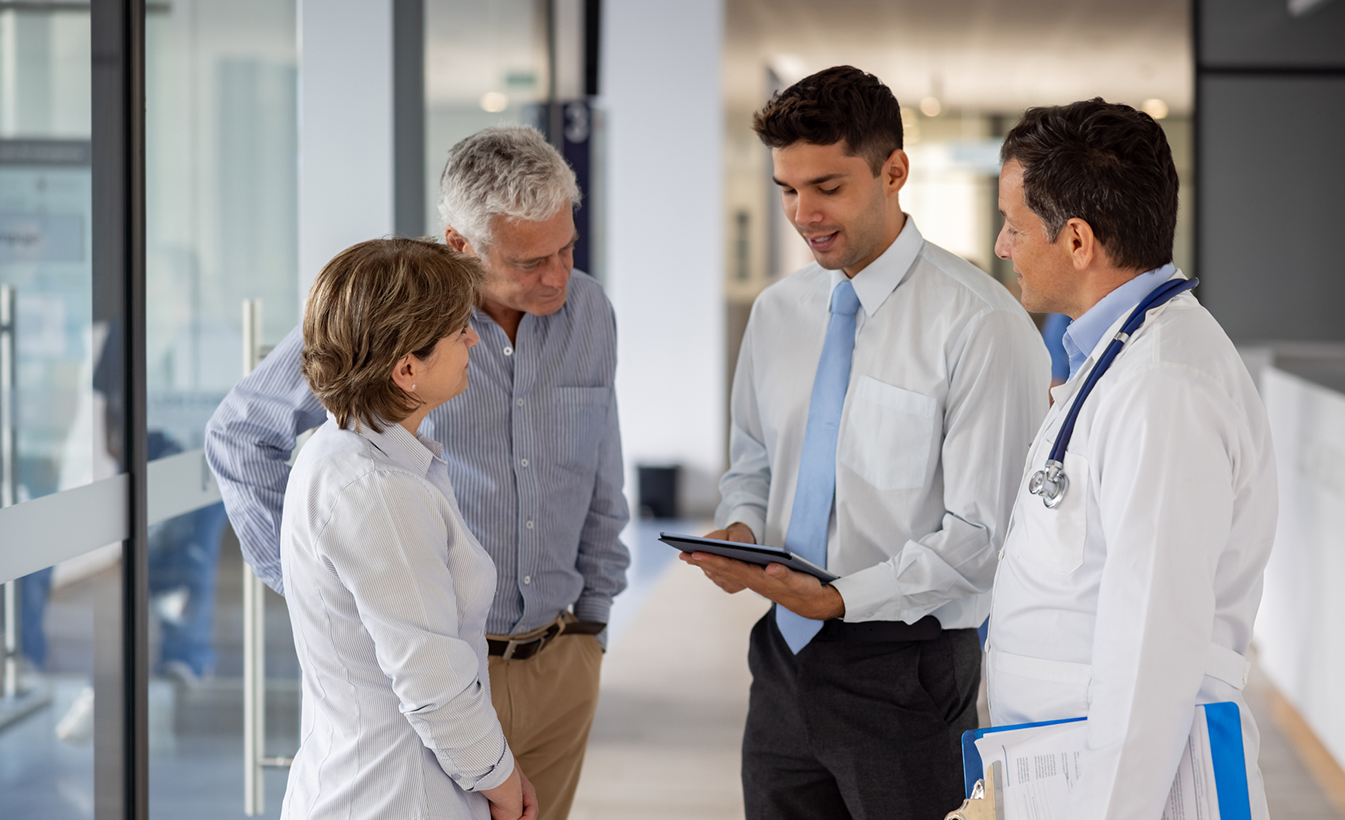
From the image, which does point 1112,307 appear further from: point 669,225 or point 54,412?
point 669,225

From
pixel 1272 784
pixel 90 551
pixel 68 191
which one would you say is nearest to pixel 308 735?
pixel 90 551

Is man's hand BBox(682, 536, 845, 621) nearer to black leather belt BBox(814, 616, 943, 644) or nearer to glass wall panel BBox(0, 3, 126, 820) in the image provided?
black leather belt BBox(814, 616, 943, 644)

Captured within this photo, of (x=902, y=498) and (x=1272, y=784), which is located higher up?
(x=902, y=498)

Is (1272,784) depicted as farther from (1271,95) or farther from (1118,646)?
(1271,95)

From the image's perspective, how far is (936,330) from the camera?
1.91m

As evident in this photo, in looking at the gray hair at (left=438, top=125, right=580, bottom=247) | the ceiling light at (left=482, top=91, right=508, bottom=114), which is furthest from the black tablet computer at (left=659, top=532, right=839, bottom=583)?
the ceiling light at (left=482, top=91, right=508, bottom=114)

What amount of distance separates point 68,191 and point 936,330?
150 cm

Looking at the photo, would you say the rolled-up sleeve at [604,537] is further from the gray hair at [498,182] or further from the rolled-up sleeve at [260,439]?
the rolled-up sleeve at [260,439]

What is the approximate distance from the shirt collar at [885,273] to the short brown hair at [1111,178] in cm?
47

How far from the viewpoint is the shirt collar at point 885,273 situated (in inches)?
77.9

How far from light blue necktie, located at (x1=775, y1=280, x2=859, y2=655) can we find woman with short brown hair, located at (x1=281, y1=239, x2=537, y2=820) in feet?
2.08

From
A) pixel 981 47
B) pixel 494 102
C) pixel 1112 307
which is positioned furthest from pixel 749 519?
pixel 981 47

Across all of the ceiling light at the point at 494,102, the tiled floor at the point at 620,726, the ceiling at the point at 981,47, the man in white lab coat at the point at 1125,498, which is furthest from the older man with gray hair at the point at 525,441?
the ceiling at the point at 981,47

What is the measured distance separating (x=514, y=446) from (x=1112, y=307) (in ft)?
3.41
